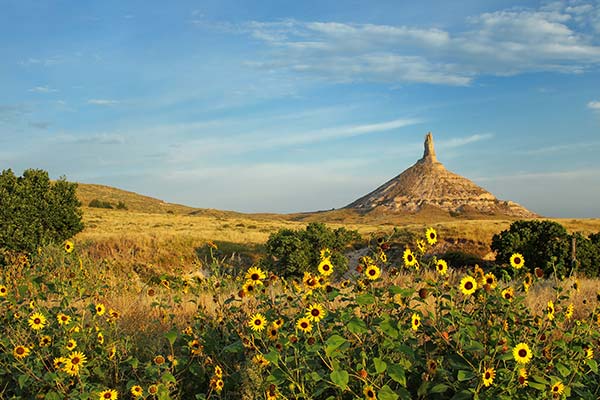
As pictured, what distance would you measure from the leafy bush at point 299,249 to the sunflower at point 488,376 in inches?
653

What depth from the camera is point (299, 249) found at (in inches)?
820

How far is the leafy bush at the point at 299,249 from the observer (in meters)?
20.4

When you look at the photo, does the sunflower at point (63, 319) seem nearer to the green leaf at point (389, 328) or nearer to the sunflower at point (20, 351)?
the sunflower at point (20, 351)

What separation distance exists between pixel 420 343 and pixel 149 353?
244cm

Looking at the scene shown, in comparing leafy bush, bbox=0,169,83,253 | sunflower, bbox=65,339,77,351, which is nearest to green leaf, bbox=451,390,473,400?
sunflower, bbox=65,339,77,351

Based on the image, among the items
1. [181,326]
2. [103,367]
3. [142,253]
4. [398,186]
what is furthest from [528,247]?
[398,186]

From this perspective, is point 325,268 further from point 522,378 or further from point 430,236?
point 522,378

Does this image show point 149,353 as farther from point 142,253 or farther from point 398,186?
point 398,186

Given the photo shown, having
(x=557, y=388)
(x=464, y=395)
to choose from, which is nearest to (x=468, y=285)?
(x=464, y=395)

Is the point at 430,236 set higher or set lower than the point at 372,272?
higher

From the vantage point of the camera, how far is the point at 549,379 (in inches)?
140

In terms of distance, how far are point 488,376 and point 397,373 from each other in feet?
1.75

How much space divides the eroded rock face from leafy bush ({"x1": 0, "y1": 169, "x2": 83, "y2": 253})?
101 metres

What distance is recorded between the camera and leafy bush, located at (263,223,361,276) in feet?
66.9
